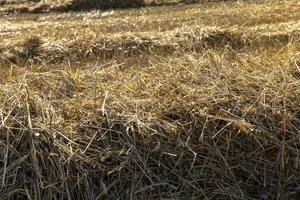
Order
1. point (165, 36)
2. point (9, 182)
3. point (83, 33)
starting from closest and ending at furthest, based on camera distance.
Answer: point (9, 182) < point (165, 36) < point (83, 33)

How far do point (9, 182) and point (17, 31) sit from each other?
9.29 metres

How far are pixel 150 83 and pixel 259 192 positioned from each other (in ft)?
3.67

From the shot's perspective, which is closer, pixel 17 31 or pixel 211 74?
pixel 211 74

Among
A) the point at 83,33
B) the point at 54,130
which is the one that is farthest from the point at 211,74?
the point at 83,33

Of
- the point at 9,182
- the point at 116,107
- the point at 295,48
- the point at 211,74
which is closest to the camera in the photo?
the point at 9,182

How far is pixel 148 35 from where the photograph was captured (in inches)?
388

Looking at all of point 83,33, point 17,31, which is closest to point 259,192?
point 83,33

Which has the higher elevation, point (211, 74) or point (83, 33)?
point (211, 74)

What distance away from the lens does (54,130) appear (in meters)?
3.51

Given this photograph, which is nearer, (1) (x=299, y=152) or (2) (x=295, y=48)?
(1) (x=299, y=152)

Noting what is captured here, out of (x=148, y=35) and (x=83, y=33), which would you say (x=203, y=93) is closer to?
(x=148, y=35)

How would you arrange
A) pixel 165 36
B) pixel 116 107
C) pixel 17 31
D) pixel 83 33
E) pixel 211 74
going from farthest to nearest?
pixel 17 31 → pixel 83 33 → pixel 165 36 → pixel 211 74 → pixel 116 107

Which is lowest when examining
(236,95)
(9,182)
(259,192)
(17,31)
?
(17,31)

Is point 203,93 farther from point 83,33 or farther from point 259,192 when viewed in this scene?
point 83,33
